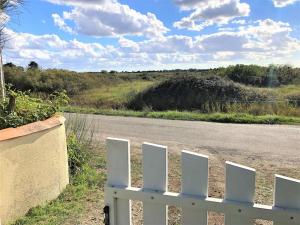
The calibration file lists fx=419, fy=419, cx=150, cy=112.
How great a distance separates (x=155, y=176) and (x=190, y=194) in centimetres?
21

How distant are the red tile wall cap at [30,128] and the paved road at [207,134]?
2788 millimetres

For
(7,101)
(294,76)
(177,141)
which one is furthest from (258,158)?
(294,76)

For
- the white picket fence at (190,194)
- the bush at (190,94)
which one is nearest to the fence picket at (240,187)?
the white picket fence at (190,194)

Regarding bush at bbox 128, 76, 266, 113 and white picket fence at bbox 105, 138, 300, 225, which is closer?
white picket fence at bbox 105, 138, 300, 225

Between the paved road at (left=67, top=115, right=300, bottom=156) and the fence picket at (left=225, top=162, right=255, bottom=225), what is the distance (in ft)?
19.2

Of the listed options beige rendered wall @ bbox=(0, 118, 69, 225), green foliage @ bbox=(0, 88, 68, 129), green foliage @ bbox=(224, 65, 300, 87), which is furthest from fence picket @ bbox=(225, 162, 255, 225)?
green foliage @ bbox=(224, 65, 300, 87)

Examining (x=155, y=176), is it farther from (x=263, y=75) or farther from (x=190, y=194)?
(x=263, y=75)

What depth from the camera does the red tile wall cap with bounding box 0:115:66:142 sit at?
417 cm

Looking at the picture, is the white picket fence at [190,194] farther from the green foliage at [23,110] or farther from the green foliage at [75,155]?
the green foliage at [75,155]

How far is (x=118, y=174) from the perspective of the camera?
2.33 meters

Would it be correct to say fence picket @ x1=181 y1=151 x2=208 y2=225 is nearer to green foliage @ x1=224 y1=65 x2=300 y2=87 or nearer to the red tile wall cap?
the red tile wall cap

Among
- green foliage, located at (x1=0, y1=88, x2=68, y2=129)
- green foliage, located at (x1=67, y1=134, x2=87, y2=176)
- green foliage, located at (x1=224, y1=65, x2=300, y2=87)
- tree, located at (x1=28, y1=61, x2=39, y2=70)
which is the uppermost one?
tree, located at (x1=28, y1=61, x2=39, y2=70)

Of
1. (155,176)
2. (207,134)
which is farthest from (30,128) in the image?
(207,134)

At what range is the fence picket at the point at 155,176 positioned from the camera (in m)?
2.21
